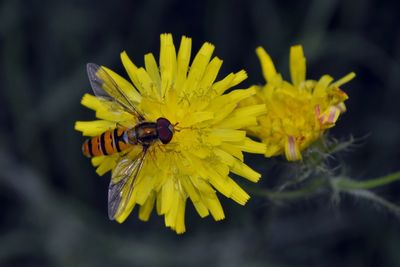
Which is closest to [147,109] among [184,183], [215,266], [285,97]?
[184,183]

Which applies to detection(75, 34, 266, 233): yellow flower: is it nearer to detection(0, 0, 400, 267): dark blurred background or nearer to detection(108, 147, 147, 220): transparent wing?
detection(108, 147, 147, 220): transparent wing

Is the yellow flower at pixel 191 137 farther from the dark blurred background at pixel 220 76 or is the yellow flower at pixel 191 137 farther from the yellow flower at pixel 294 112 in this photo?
the dark blurred background at pixel 220 76

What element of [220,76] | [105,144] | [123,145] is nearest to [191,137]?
[123,145]

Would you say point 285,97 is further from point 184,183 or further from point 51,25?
point 51,25

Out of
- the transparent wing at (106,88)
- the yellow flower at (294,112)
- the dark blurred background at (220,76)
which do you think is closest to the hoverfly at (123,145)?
the transparent wing at (106,88)

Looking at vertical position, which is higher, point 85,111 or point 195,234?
point 85,111

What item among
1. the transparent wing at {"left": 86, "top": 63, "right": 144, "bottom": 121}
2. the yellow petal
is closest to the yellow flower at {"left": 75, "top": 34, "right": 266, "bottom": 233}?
the transparent wing at {"left": 86, "top": 63, "right": 144, "bottom": 121}
